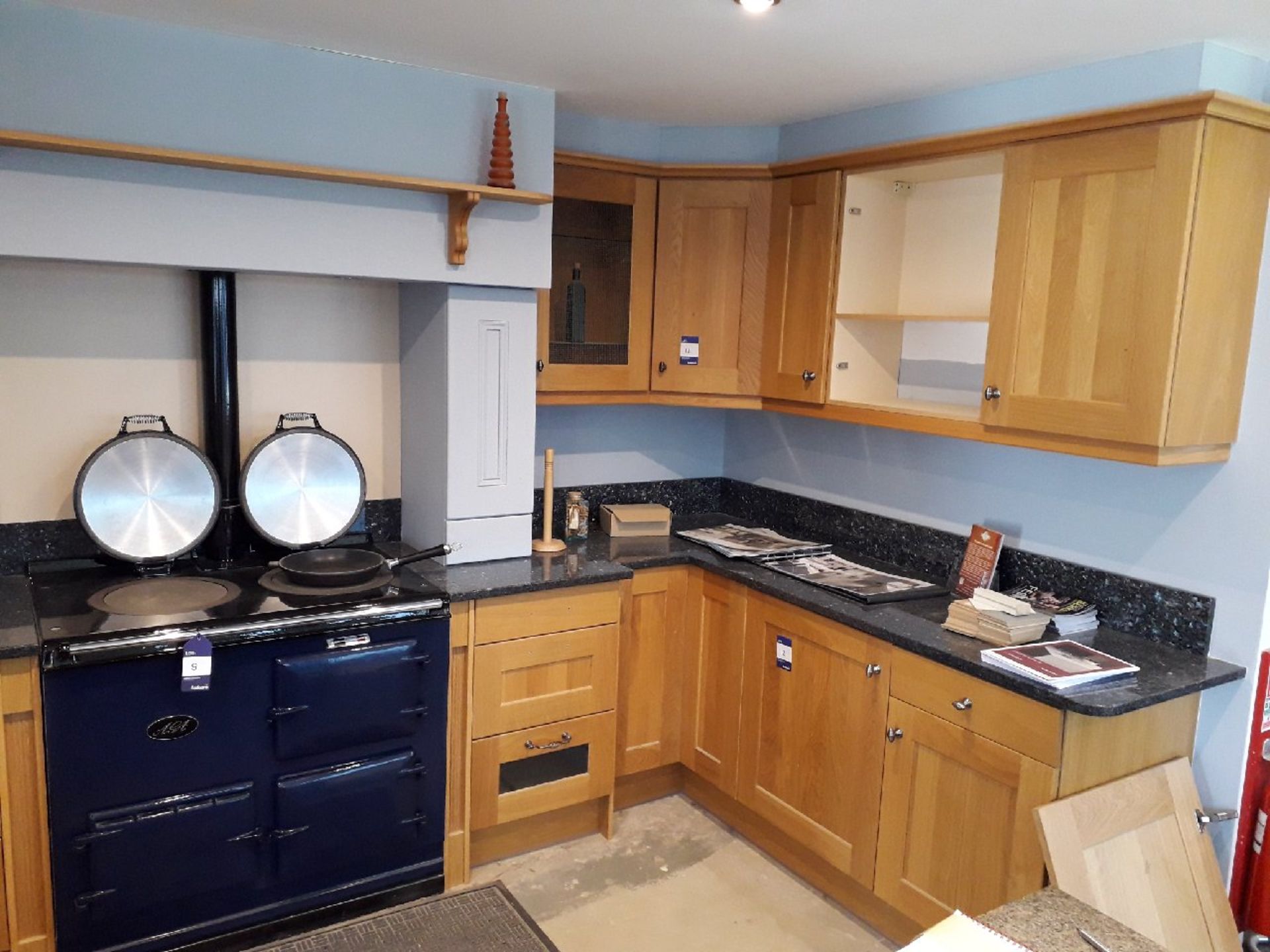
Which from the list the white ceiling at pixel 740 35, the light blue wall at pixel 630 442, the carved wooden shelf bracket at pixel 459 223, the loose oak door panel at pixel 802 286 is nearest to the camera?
A: the white ceiling at pixel 740 35

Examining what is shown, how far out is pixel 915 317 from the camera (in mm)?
2729

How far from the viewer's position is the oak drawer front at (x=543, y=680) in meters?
2.71

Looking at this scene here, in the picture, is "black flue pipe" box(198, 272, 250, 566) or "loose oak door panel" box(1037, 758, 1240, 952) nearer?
"loose oak door panel" box(1037, 758, 1240, 952)

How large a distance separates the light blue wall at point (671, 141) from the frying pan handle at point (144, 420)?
1.49 m

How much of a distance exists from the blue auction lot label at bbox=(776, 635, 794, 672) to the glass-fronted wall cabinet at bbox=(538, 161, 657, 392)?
3.20 feet

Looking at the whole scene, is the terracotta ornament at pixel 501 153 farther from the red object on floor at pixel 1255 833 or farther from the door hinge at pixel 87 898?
the red object on floor at pixel 1255 833

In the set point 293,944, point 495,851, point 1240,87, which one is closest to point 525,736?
point 495,851

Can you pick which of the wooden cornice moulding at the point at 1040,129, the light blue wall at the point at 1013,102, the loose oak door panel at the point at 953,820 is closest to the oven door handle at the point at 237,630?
the loose oak door panel at the point at 953,820

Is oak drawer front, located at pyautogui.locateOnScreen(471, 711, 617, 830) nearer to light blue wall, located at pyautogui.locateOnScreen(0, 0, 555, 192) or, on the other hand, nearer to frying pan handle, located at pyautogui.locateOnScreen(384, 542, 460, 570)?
frying pan handle, located at pyautogui.locateOnScreen(384, 542, 460, 570)

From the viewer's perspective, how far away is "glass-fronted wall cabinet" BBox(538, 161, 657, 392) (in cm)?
307

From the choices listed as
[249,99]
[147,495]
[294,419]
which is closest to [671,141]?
[249,99]

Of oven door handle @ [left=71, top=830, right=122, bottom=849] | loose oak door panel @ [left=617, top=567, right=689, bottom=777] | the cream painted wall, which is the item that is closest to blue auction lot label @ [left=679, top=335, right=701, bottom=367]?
loose oak door panel @ [left=617, top=567, right=689, bottom=777]

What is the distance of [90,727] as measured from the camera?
2152 millimetres

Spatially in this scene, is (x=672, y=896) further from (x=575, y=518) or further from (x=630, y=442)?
(x=630, y=442)
